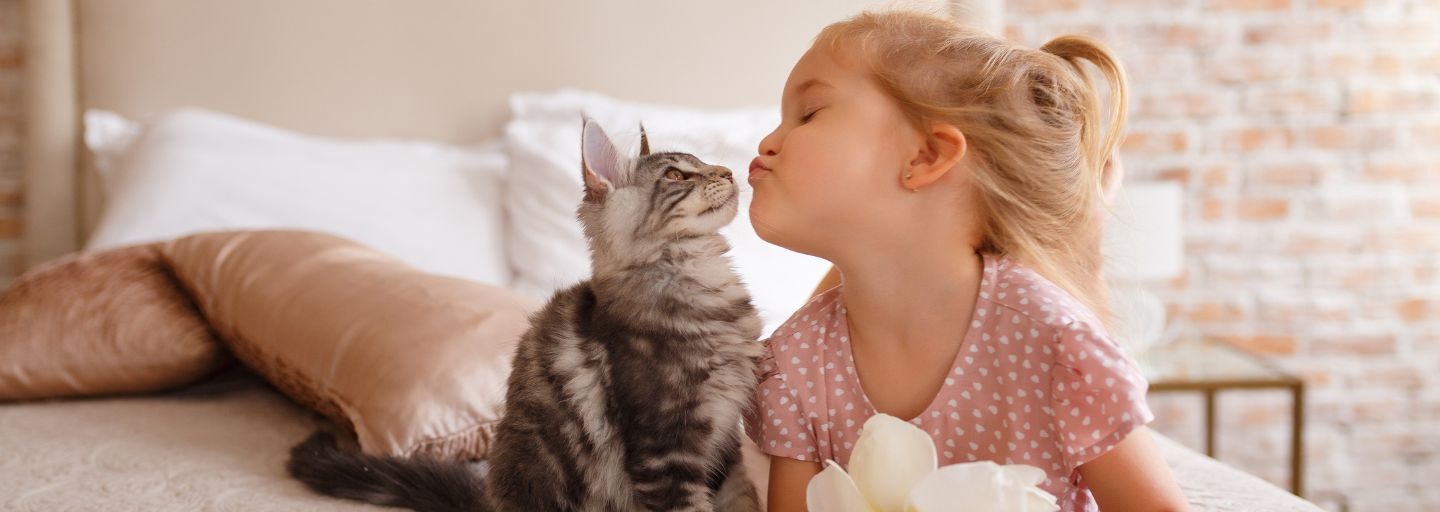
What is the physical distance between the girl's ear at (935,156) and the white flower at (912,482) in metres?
0.36

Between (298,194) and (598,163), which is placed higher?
(598,163)

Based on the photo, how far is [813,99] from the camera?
3.48 feet

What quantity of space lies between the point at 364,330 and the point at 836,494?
1.00m

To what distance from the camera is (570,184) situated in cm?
226

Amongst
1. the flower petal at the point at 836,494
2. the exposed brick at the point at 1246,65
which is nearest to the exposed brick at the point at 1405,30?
the exposed brick at the point at 1246,65

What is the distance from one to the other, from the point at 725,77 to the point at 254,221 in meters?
1.18

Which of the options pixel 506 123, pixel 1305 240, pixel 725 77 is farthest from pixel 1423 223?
pixel 506 123

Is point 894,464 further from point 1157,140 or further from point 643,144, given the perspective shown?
point 1157,140

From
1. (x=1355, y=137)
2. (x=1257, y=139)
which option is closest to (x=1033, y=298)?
(x=1257, y=139)

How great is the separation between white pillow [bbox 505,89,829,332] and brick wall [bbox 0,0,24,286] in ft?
4.37

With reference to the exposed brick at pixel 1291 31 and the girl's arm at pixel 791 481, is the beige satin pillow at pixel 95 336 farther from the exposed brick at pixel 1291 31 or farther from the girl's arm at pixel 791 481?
the exposed brick at pixel 1291 31

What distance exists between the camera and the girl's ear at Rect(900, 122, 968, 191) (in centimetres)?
99

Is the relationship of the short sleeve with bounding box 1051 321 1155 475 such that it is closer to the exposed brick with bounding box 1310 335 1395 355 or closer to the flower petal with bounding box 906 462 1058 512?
the flower petal with bounding box 906 462 1058 512

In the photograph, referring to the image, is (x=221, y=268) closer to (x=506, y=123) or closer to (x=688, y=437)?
(x=506, y=123)
